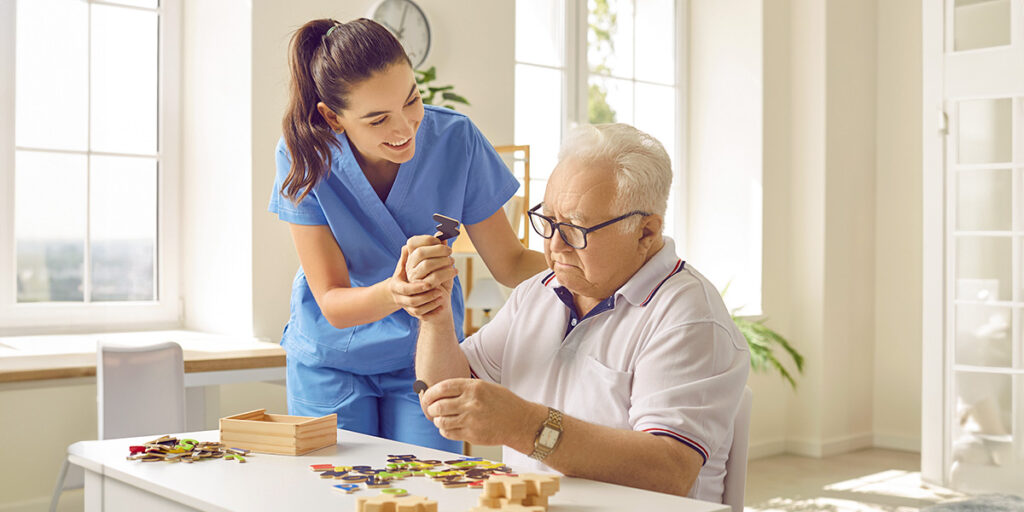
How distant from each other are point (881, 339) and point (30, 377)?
4.70 meters

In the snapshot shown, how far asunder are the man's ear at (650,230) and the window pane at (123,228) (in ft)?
9.01

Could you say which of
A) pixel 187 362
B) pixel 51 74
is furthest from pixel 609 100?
pixel 187 362

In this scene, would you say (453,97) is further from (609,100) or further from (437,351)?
(437,351)

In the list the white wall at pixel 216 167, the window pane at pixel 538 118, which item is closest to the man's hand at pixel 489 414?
the white wall at pixel 216 167

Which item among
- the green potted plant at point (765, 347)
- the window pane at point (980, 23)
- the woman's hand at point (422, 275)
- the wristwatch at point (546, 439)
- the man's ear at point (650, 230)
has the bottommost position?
Answer: the green potted plant at point (765, 347)

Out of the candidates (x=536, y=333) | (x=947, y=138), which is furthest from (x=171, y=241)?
(x=947, y=138)

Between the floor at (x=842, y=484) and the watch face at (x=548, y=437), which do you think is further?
the floor at (x=842, y=484)

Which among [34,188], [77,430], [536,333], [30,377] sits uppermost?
[34,188]

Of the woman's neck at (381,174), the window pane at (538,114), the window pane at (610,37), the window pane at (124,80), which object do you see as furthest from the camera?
the window pane at (610,37)

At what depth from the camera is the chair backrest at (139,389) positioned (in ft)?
8.59

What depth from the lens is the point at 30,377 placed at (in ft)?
9.07

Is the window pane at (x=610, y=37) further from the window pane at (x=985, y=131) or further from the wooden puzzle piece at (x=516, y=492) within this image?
the wooden puzzle piece at (x=516, y=492)

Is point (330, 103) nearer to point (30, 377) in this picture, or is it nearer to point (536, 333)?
point (536, 333)


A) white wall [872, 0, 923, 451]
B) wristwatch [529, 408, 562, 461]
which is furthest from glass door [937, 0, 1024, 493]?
wristwatch [529, 408, 562, 461]
